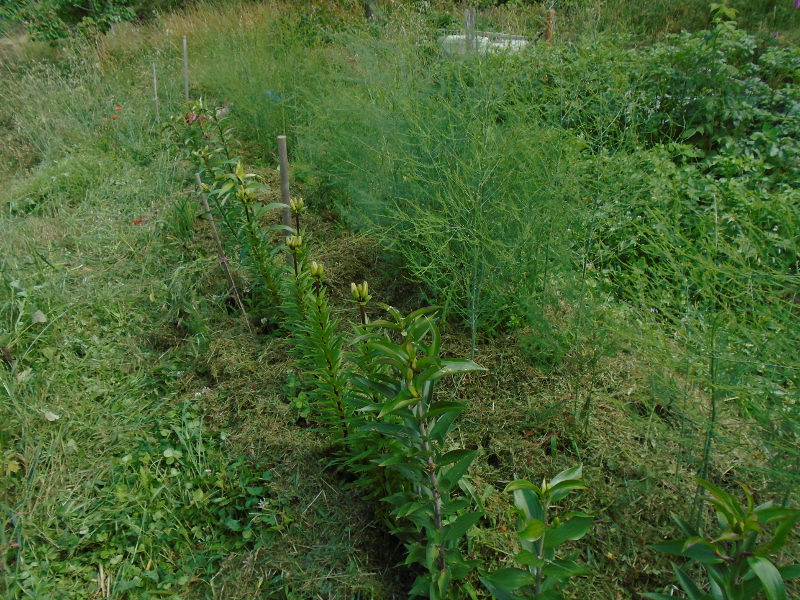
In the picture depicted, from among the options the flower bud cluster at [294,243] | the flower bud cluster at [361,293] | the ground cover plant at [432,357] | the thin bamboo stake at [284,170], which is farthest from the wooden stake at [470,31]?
the flower bud cluster at [361,293]

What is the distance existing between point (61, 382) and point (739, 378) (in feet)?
9.09

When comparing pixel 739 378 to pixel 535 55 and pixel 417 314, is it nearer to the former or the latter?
pixel 417 314

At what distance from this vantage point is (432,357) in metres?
1.57

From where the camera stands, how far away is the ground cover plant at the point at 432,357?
1674 mm

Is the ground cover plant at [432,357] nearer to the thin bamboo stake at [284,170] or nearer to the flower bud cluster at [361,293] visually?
the flower bud cluster at [361,293]

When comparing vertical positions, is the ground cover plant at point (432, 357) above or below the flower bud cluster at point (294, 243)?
below

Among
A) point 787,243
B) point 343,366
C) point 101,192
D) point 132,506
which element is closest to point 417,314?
point 343,366

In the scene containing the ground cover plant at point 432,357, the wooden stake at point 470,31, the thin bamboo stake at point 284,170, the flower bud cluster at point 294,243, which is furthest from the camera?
the wooden stake at point 470,31

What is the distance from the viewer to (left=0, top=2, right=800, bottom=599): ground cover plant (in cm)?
167

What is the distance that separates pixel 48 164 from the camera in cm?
483

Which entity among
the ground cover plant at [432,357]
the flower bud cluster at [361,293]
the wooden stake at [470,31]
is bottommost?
the ground cover plant at [432,357]

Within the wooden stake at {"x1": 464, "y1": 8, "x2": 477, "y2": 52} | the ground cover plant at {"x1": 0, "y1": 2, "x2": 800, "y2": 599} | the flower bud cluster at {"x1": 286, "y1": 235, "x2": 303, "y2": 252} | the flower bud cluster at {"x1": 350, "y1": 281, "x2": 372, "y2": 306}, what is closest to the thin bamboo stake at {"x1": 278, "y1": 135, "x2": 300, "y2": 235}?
the ground cover plant at {"x1": 0, "y1": 2, "x2": 800, "y2": 599}

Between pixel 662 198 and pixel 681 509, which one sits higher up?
pixel 662 198

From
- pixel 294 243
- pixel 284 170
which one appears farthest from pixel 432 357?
pixel 284 170
